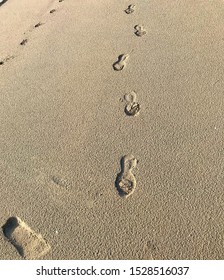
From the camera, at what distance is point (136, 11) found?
15.3 feet

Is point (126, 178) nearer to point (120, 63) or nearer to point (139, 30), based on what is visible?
point (120, 63)

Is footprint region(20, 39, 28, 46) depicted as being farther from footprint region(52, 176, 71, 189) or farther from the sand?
footprint region(52, 176, 71, 189)

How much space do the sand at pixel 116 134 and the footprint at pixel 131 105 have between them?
0.5 inches

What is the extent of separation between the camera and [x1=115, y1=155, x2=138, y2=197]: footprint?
116 inches

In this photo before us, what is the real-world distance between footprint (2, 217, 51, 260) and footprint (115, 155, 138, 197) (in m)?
0.66

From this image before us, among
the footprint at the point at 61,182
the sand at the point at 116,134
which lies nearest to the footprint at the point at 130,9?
the sand at the point at 116,134

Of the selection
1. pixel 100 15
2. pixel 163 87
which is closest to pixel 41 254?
pixel 163 87

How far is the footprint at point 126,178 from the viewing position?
9.67 ft

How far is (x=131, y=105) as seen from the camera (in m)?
3.55

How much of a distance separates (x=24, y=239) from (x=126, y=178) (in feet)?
2.79

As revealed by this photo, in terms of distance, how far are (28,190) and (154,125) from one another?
1.15 m

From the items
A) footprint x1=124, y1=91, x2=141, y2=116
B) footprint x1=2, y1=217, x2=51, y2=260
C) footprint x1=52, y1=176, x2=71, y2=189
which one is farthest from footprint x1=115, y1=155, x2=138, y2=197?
footprint x1=2, y1=217, x2=51, y2=260

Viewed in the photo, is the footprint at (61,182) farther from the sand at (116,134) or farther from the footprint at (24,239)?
the footprint at (24,239)

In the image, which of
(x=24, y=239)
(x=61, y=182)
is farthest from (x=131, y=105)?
(x=24, y=239)
